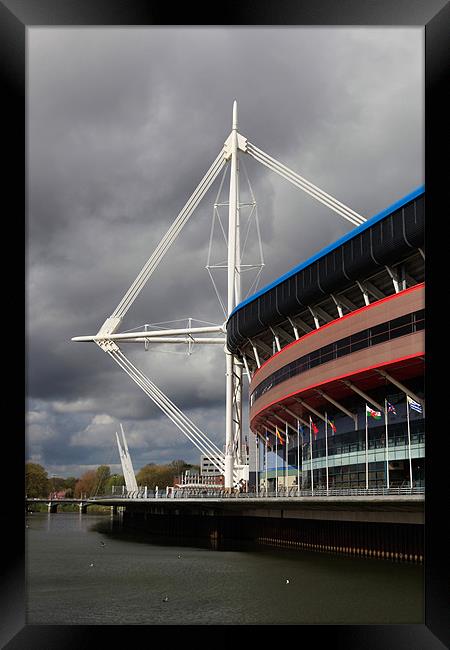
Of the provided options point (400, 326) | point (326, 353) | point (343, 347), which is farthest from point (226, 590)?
point (326, 353)

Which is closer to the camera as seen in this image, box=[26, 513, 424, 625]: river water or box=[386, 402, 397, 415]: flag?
box=[26, 513, 424, 625]: river water

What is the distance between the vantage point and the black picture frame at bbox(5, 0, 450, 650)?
946cm

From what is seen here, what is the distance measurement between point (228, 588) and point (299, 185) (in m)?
49.2

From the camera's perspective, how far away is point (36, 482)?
178500 mm

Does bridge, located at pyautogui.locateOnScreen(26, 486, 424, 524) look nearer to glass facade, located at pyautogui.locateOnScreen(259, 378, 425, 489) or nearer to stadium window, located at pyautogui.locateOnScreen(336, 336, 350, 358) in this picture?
glass facade, located at pyautogui.locateOnScreen(259, 378, 425, 489)

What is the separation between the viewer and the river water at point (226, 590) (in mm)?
29016

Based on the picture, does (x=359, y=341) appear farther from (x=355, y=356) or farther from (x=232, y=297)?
(x=232, y=297)

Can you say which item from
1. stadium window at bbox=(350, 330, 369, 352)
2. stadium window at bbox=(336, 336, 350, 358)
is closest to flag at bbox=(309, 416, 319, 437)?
stadium window at bbox=(336, 336, 350, 358)

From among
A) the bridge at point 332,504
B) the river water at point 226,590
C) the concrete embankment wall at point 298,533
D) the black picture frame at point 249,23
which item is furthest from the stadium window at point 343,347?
the black picture frame at point 249,23

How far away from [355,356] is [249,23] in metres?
40.3

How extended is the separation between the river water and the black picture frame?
33.9 feet
